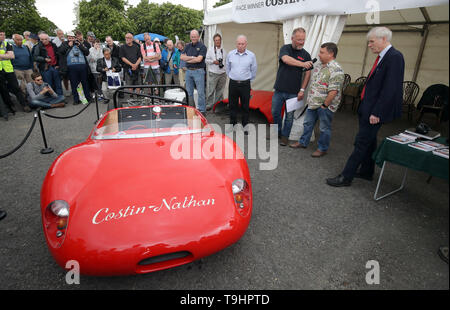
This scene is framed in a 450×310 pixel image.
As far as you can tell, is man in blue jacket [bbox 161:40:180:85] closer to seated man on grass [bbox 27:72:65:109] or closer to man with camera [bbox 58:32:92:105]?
man with camera [bbox 58:32:92:105]

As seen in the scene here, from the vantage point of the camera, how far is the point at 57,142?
4875mm

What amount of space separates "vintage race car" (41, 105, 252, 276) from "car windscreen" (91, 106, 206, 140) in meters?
0.04

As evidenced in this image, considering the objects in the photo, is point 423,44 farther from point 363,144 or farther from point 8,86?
point 8,86

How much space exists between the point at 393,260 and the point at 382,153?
121 cm

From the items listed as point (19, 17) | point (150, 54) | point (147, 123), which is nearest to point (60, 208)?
point (147, 123)

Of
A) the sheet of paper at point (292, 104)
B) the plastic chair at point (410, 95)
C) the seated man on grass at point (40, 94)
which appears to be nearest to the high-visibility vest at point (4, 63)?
the seated man on grass at point (40, 94)

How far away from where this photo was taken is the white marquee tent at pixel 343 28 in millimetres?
4188

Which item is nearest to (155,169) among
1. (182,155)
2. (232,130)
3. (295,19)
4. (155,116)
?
(182,155)

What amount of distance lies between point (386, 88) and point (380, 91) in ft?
0.41

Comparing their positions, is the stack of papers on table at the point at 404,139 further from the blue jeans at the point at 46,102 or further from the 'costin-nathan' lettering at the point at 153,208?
the blue jeans at the point at 46,102

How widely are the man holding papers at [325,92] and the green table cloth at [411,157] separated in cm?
Answer: 130

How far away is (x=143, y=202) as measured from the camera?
1838mm

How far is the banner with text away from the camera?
11.2ft
